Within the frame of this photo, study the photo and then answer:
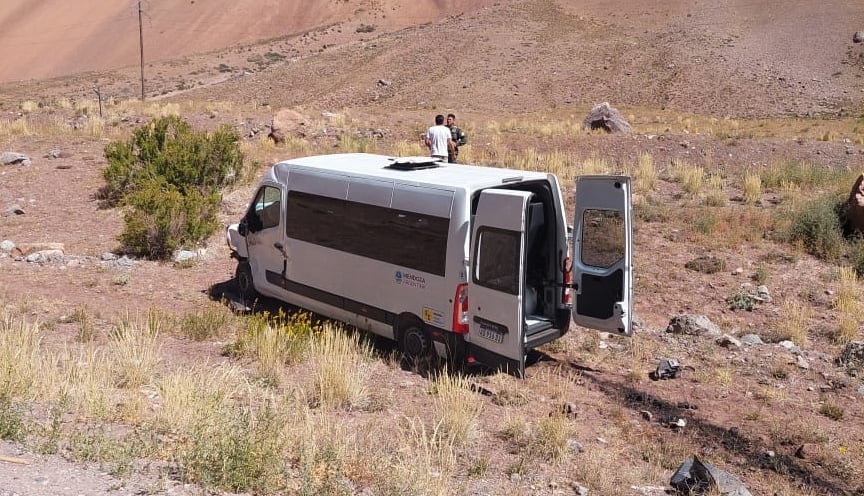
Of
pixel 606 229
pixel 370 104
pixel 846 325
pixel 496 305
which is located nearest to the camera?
pixel 496 305

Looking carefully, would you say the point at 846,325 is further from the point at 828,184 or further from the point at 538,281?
the point at 828,184

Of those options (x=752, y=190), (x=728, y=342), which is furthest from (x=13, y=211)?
(x=752, y=190)

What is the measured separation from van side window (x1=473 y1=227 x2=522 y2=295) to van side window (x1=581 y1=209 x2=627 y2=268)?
4.79 ft

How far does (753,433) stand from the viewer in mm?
6969

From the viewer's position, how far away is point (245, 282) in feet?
35.6

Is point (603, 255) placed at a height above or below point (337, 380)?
above

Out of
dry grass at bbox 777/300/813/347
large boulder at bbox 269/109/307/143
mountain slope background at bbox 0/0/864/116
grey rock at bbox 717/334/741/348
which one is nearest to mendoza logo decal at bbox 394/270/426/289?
grey rock at bbox 717/334/741/348

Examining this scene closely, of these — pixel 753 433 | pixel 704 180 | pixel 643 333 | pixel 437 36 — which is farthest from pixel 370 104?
pixel 753 433

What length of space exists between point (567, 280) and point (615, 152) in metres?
15.3

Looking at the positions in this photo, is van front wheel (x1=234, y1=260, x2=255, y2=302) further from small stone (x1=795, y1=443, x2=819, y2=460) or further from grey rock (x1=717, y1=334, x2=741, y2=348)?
small stone (x1=795, y1=443, x2=819, y2=460)

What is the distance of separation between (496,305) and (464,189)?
126cm

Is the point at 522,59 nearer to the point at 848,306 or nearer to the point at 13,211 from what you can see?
the point at 13,211

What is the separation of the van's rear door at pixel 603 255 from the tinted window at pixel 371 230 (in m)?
1.67

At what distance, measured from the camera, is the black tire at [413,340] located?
8.17 metres
